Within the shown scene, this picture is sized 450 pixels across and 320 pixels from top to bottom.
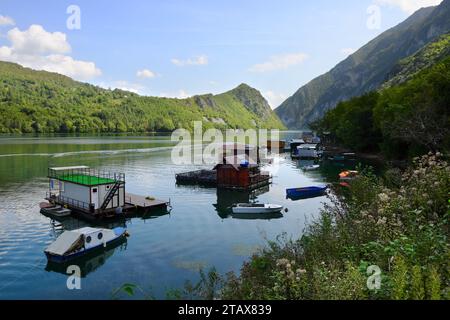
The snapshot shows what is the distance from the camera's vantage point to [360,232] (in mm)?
18594

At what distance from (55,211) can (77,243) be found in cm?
1761

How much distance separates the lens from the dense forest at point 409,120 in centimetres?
6059

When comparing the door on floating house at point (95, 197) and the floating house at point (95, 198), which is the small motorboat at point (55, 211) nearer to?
the floating house at point (95, 198)

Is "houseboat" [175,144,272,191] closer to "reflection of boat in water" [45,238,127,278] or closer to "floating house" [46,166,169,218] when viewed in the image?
"floating house" [46,166,169,218]

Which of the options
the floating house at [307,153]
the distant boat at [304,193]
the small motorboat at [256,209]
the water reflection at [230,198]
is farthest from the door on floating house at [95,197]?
the floating house at [307,153]

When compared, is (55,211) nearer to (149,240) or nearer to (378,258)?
(149,240)

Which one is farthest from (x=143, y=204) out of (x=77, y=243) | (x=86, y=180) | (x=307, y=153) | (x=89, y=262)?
(x=307, y=153)

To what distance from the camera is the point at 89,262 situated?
33.6m

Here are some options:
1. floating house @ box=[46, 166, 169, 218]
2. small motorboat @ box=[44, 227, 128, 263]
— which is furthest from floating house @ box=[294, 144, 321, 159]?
small motorboat @ box=[44, 227, 128, 263]

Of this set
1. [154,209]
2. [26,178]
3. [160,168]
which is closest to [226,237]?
[154,209]

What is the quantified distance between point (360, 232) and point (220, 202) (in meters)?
42.2

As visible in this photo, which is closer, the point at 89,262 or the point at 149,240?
the point at 89,262

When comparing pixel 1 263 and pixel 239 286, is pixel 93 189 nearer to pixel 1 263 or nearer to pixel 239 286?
pixel 1 263

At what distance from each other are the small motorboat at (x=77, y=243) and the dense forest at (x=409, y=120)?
41.6 meters
